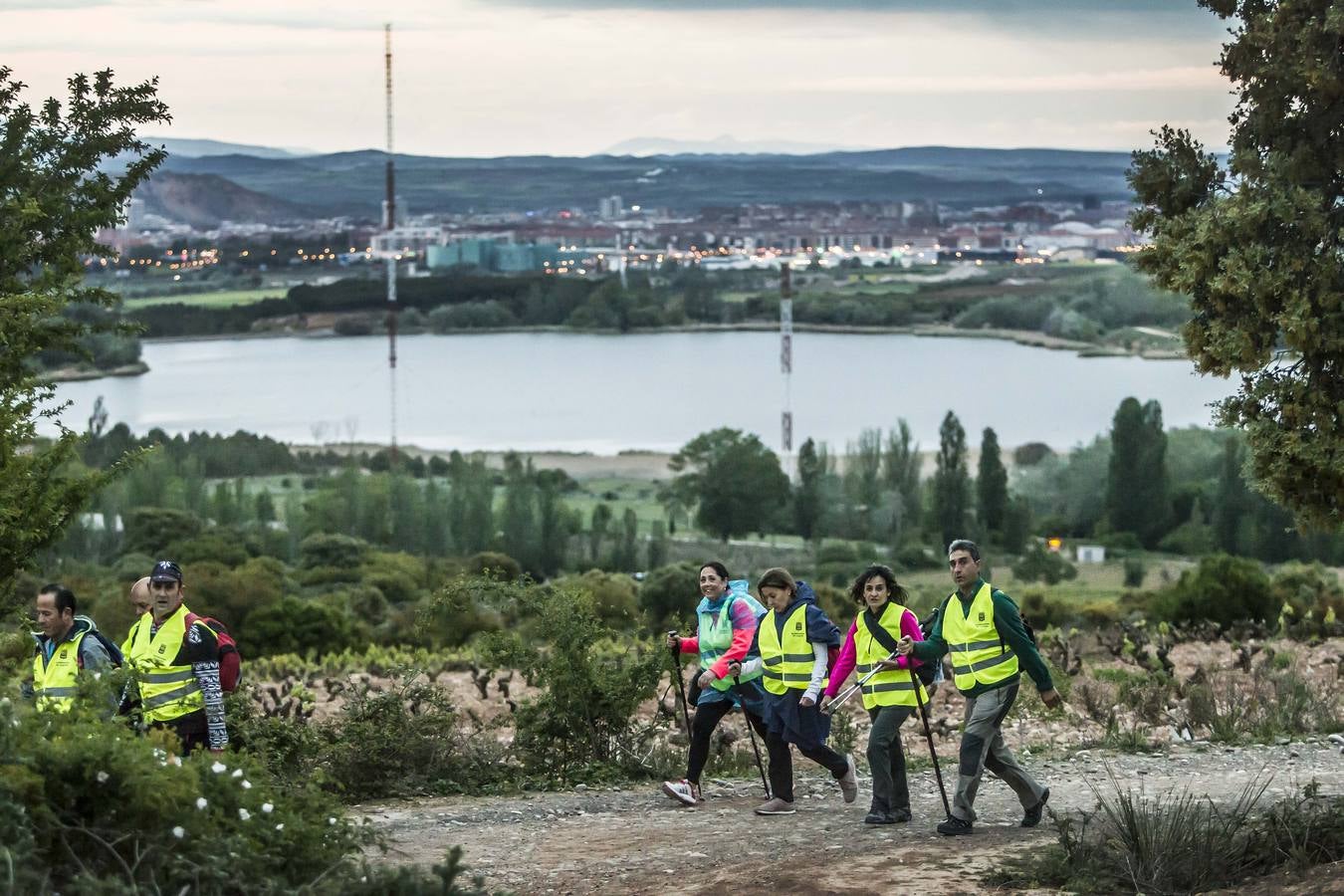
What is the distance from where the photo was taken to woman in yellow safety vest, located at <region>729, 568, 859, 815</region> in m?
11.2

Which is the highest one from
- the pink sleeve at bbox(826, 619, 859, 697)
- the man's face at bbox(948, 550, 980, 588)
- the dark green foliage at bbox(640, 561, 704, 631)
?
the man's face at bbox(948, 550, 980, 588)

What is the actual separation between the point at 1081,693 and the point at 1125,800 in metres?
7.64

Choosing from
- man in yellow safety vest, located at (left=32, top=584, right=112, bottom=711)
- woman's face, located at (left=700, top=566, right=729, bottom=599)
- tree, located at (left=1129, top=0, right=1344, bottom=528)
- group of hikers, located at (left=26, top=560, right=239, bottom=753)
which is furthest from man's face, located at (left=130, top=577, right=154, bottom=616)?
tree, located at (left=1129, top=0, right=1344, bottom=528)

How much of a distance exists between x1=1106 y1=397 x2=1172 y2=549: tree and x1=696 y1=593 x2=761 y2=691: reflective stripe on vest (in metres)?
71.7

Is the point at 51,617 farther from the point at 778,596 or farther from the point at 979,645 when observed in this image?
the point at 979,645

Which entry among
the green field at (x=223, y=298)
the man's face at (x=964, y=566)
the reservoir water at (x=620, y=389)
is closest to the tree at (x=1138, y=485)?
the reservoir water at (x=620, y=389)

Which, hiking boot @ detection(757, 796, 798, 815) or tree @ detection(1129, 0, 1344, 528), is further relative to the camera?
hiking boot @ detection(757, 796, 798, 815)

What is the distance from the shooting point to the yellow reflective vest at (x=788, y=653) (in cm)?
1121

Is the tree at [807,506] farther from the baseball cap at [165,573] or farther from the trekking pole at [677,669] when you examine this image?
the baseball cap at [165,573]

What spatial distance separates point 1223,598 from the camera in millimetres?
31016

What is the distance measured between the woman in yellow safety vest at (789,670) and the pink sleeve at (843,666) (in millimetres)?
102

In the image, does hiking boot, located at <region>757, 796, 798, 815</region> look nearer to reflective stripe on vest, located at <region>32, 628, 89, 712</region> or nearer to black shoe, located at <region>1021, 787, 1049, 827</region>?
black shoe, located at <region>1021, 787, 1049, 827</region>

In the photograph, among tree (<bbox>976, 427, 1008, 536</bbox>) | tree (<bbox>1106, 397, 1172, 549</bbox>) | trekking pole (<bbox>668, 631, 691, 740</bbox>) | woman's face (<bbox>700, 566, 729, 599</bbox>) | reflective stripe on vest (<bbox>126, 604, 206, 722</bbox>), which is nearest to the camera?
reflective stripe on vest (<bbox>126, 604, 206, 722</bbox>)

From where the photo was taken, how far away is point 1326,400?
32.1 ft
